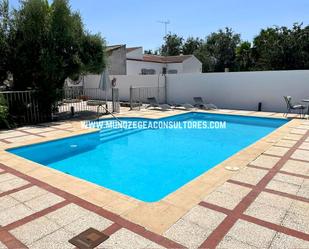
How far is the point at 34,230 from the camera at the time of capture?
11.7 feet

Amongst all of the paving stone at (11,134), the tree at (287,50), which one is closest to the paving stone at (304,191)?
the paving stone at (11,134)

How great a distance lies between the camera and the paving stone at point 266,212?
12.4 feet

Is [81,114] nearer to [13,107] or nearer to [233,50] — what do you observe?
[13,107]

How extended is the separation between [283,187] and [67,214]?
3.83 m

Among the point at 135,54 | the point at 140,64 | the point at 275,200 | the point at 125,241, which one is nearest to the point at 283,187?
the point at 275,200

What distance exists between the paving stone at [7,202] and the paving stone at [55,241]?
4.39ft

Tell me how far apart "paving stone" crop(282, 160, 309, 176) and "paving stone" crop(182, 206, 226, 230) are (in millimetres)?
2781

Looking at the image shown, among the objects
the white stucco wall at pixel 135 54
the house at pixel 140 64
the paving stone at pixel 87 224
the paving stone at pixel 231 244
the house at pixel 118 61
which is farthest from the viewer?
the white stucco wall at pixel 135 54

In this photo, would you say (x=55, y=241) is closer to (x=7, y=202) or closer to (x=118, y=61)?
(x=7, y=202)

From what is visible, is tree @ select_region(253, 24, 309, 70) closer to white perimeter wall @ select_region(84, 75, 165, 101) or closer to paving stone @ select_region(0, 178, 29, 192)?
white perimeter wall @ select_region(84, 75, 165, 101)

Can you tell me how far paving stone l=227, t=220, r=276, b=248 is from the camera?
324 centimetres

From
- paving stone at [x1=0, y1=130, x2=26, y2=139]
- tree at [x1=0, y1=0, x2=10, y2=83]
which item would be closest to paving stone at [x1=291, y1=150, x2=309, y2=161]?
paving stone at [x1=0, y1=130, x2=26, y2=139]

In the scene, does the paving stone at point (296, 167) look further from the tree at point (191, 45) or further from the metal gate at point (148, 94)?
the tree at point (191, 45)

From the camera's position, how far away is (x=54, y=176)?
5.63m
